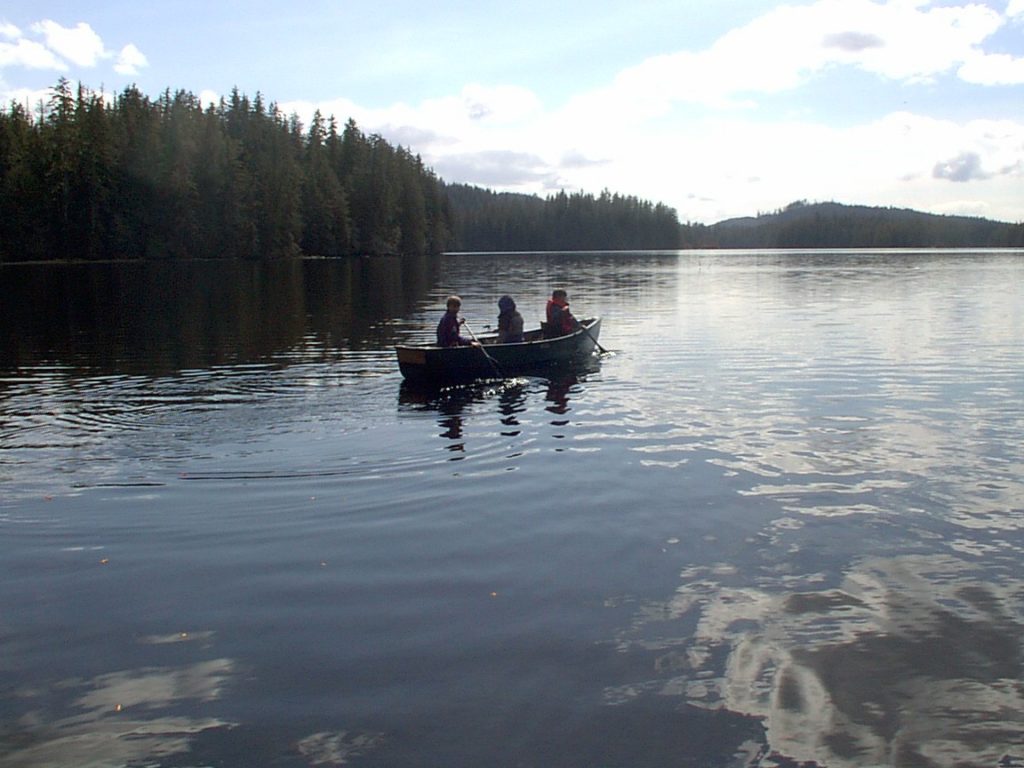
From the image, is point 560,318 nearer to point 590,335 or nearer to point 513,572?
point 590,335

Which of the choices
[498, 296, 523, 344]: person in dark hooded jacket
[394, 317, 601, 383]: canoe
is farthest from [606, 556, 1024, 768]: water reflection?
[498, 296, 523, 344]: person in dark hooded jacket

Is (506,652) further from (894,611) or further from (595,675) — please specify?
(894,611)

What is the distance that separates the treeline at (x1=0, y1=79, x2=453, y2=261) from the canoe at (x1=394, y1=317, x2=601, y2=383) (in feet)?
270

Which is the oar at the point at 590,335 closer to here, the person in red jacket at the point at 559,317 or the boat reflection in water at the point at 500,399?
the person in red jacket at the point at 559,317

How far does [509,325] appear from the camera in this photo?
72.6ft

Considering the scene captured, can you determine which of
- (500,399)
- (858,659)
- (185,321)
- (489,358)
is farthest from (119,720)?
(185,321)

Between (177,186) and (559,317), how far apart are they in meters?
84.5

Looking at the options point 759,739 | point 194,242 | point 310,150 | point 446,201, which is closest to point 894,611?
point 759,739

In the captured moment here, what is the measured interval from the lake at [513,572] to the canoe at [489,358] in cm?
61

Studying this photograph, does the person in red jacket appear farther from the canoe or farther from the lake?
the lake

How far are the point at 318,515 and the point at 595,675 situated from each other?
15.4 ft

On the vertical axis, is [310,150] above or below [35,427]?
above

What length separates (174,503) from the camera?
34.8 ft

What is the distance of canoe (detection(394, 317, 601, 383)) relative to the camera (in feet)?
61.3
